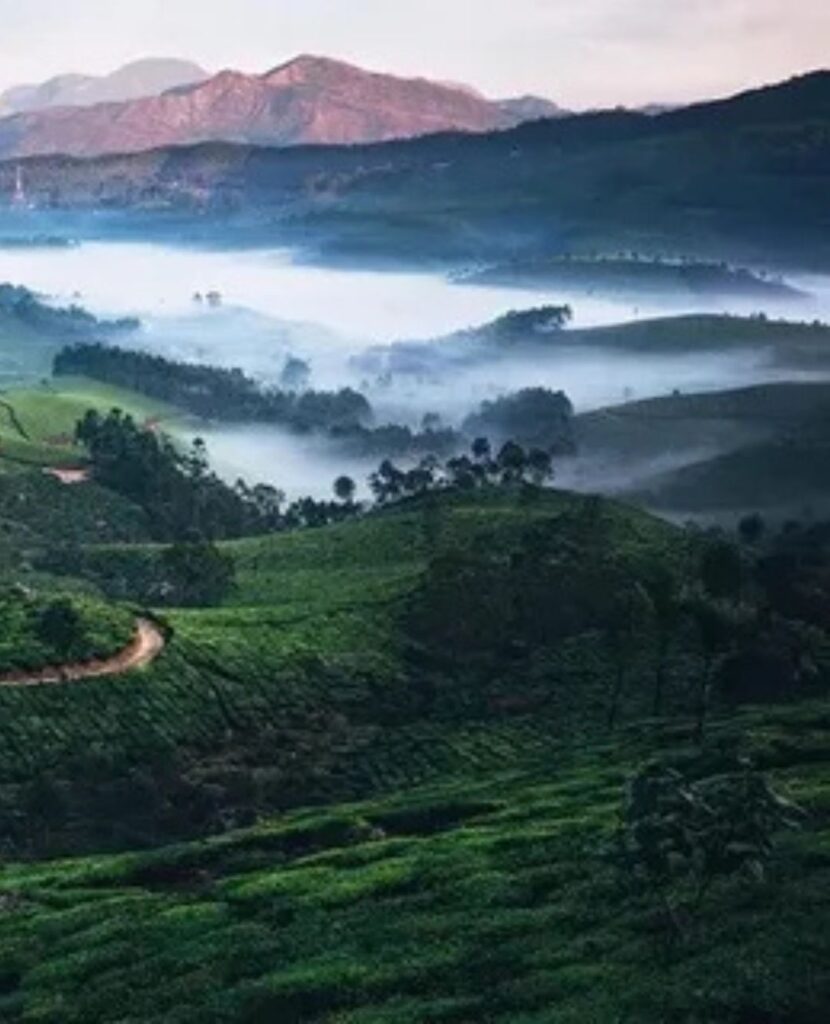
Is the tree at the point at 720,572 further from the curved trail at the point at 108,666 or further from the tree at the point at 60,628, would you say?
the tree at the point at 60,628

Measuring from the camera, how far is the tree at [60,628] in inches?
4980

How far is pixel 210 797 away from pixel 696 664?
5376cm

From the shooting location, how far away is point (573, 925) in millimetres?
62625

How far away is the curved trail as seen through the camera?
413 feet

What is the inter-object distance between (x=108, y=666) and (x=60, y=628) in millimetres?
6887

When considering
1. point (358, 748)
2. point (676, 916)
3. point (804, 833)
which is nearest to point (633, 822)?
point (676, 916)

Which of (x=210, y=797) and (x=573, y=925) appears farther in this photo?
(x=210, y=797)

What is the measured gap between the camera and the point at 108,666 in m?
132

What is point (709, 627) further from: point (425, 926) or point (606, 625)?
point (606, 625)

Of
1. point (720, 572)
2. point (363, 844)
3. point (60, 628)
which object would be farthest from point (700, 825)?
point (60, 628)

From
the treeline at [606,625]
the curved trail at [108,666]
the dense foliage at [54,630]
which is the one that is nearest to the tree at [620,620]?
the treeline at [606,625]

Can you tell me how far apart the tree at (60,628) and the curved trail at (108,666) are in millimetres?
1829

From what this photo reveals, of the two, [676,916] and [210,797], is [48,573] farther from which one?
[676,916]

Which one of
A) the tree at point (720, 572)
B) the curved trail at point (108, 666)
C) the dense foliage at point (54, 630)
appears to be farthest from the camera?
the dense foliage at point (54, 630)
